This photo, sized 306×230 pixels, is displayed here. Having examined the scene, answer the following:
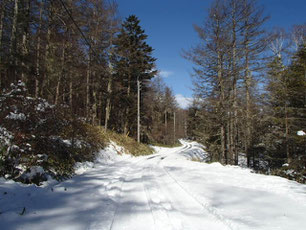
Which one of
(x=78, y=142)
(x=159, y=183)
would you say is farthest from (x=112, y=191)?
(x=78, y=142)

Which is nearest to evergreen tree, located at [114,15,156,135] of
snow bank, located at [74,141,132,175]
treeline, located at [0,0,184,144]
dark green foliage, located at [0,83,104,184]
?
treeline, located at [0,0,184,144]

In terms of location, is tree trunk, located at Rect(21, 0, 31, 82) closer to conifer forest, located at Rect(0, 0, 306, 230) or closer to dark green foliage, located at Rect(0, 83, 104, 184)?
conifer forest, located at Rect(0, 0, 306, 230)

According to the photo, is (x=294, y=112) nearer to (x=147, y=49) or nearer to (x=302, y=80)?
(x=302, y=80)

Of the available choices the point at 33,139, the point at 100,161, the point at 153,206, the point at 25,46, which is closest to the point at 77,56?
the point at 25,46

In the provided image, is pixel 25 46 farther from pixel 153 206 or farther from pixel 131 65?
pixel 131 65

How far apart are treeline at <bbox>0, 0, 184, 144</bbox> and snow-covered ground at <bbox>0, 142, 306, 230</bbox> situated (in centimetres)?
392

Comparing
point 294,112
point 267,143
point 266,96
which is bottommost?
point 267,143

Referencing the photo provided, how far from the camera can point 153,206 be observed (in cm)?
316

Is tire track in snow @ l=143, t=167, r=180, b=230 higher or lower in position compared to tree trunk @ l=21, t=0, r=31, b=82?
lower

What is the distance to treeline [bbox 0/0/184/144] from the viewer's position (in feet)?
26.6

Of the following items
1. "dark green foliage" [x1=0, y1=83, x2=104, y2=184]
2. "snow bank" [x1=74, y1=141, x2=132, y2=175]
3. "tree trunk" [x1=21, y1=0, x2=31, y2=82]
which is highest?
"tree trunk" [x1=21, y1=0, x2=31, y2=82]

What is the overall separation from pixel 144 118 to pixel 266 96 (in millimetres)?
14601

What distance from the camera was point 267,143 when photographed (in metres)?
11.7

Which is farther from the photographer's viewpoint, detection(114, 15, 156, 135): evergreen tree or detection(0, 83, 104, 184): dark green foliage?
detection(114, 15, 156, 135): evergreen tree
